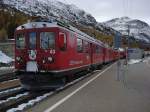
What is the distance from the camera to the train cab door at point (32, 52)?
1576 centimetres

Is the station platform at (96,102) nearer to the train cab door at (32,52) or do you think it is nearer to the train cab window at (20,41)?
the train cab door at (32,52)

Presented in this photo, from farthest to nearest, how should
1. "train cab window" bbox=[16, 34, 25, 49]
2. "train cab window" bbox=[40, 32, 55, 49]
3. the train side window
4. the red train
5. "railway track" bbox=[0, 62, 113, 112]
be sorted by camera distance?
"train cab window" bbox=[16, 34, 25, 49] < the train side window < "train cab window" bbox=[40, 32, 55, 49] < the red train < "railway track" bbox=[0, 62, 113, 112]

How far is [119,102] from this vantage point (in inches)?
504

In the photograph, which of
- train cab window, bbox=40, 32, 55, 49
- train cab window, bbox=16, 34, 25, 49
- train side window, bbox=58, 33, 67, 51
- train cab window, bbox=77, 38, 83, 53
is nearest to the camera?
train cab window, bbox=40, 32, 55, 49

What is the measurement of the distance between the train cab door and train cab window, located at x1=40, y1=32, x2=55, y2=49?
343 mm

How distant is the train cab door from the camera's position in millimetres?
15758

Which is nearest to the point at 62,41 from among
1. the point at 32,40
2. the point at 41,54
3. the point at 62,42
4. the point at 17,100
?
the point at 62,42

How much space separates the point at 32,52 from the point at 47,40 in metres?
0.86

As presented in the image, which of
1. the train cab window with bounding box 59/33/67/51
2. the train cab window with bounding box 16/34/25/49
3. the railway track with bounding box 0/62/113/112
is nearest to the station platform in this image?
the railway track with bounding box 0/62/113/112

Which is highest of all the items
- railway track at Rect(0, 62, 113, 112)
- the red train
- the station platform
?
the red train

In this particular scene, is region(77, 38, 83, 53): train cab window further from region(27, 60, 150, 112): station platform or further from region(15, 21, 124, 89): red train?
region(27, 60, 150, 112): station platform

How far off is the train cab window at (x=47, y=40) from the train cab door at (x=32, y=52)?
13.5 inches

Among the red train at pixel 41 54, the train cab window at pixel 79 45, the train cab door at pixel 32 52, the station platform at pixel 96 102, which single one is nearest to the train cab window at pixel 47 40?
the red train at pixel 41 54

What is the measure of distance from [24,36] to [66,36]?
2001 millimetres
